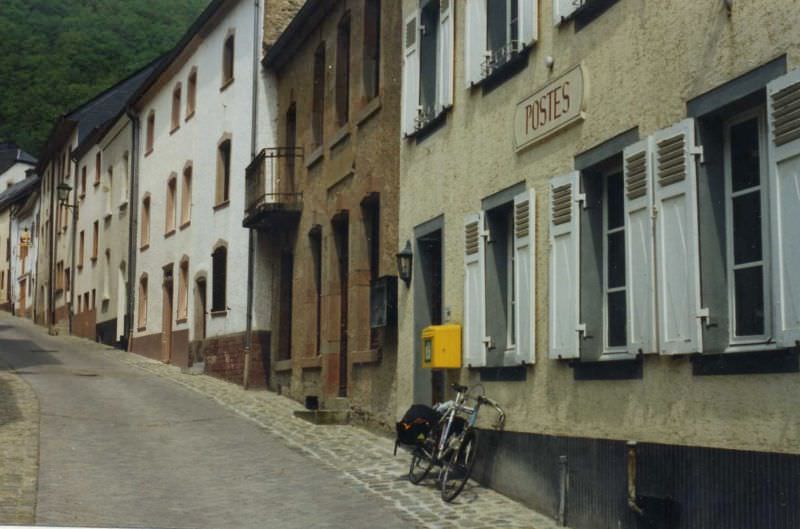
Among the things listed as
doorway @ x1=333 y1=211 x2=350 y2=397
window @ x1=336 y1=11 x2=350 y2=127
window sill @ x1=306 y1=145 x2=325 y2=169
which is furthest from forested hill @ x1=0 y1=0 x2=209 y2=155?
window sill @ x1=306 y1=145 x2=325 y2=169

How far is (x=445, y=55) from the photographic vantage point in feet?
41.3

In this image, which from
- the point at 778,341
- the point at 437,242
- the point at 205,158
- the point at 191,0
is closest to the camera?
the point at 778,341

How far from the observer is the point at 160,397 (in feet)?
63.7

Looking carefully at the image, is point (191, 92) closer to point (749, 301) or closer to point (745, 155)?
point (745, 155)

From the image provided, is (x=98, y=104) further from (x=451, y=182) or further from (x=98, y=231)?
(x=451, y=182)

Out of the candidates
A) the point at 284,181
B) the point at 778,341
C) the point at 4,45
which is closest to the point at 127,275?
the point at 284,181

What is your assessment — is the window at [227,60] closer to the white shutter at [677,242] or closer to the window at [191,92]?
the window at [191,92]

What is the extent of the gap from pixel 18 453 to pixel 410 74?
5.85 meters

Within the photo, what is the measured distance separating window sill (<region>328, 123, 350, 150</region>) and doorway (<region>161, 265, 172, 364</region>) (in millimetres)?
11621

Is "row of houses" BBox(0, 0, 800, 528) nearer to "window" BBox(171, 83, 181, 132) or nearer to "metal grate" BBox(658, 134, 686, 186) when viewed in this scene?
"metal grate" BBox(658, 134, 686, 186)

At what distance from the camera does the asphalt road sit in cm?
998

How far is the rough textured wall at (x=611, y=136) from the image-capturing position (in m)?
7.04

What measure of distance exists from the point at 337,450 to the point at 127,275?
20.0 meters

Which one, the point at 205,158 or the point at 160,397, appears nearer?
the point at 160,397
